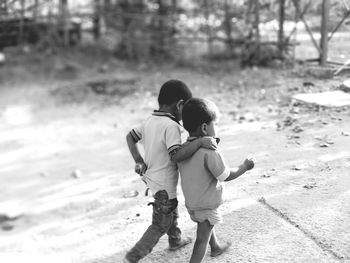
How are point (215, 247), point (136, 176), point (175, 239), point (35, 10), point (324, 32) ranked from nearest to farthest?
1. point (215, 247)
2. point (175, 239)
3. point (136, 176)
4. point (324, 32)
5. point (35, 10)

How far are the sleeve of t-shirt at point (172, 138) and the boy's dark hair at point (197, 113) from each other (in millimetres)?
122

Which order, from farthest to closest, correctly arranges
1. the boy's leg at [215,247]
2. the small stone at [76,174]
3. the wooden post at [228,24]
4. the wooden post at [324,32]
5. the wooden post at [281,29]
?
the wooden post at [228,24] → the wooden post at [281,29] → the wooden post at [324,32] → the small stone at [76,174] → the boy's leg at [215,247]

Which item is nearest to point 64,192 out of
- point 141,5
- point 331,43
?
point 331,43

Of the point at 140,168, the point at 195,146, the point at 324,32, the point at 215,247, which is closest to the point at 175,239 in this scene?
the point at 215,247

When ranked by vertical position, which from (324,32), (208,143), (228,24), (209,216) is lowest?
(209,216)

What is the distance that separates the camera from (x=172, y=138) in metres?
2.63

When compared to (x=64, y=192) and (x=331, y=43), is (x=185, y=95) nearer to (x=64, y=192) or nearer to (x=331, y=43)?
(x=64, y=192)

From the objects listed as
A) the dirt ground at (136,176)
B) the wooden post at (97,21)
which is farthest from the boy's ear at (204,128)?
the wooden post at (97,21)

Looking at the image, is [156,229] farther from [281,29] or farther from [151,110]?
[281,29]

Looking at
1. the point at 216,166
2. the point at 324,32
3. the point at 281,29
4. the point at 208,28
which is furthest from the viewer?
the point at 208,28

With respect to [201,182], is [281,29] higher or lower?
higher

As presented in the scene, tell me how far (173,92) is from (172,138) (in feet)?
0.88

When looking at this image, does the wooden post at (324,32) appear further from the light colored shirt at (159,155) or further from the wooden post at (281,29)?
the light colored shirt at (159,155)

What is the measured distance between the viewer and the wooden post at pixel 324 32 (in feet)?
21.0
